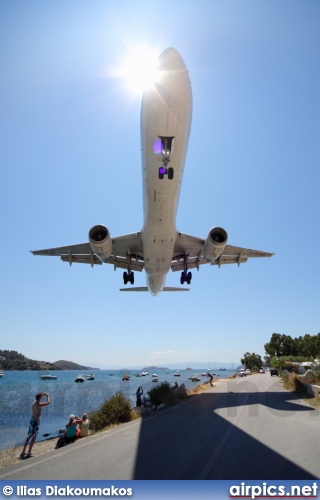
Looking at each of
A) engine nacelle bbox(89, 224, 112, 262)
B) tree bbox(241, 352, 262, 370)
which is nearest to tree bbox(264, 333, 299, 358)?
tree bbox(241, 352, 262, 370)

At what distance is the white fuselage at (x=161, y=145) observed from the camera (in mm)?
9391

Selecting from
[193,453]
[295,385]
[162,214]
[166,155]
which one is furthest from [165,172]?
[295,385]

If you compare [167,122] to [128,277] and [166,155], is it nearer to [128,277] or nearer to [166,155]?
[166,155]

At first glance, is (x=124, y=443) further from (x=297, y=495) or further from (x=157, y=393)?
(x=157, y=393)

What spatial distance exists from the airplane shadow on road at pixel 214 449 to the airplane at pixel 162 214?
24.8 feet

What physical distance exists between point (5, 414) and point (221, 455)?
1246 inches

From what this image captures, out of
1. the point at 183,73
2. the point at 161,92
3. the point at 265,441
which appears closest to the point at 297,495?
the point at 265,441

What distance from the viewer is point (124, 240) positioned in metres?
17.4

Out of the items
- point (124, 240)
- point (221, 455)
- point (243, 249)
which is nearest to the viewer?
point (221, 455)

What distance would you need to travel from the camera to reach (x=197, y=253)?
19.1m

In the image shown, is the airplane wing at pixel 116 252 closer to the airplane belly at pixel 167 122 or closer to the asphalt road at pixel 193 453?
the airplane belly at pixel 167 122

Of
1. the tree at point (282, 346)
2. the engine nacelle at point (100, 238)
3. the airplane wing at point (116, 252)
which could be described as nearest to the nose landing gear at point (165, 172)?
the engine nacelle at point (100, 238)

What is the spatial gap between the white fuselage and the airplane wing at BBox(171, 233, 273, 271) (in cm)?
282

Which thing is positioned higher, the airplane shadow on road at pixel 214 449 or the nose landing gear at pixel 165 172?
the nose landing gear at pixel 165 172
